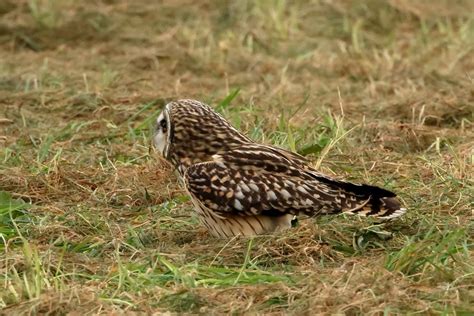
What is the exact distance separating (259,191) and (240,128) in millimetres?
2334

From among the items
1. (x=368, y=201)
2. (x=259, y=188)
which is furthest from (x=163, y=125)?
(x=368, y=201)

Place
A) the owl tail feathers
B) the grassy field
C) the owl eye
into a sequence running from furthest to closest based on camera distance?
the owl eye
the owl tail feathers
the grassy field

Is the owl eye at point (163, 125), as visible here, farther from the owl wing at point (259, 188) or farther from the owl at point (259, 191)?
the owl wing at point (259, 188)

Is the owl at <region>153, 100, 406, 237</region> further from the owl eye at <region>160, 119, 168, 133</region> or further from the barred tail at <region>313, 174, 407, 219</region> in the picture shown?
the owl eye at <region>160, 119, 168, 133</region>

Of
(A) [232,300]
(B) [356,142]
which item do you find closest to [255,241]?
(A) [232,300]

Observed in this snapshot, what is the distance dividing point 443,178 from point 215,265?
190 centimetres

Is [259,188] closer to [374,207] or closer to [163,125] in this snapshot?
[374,207]

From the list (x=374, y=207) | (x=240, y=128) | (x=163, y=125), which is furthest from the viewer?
(x=240, y=128)

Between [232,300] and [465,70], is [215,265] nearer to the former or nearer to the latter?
[232,300]

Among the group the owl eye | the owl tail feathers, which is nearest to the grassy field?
the owl tail feathers

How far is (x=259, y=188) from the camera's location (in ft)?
24.6

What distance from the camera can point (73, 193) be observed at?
8641 mm

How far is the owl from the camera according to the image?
24.4ft

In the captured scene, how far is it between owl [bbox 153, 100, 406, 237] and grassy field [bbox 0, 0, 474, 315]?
126 mm
